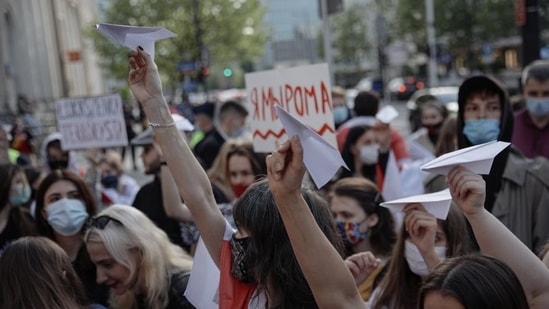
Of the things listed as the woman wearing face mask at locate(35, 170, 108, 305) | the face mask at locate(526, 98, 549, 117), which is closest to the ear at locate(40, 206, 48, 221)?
the woman wearing face mask at locate(35, 170, 108, 305)

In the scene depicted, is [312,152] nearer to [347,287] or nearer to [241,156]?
[347,287]

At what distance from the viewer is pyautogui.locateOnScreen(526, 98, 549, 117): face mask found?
5035 millimetres

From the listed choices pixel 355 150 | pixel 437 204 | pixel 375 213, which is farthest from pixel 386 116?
pixel 437 204

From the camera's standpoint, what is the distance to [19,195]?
5.11 metres

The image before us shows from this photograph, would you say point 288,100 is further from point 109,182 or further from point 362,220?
point 109,182

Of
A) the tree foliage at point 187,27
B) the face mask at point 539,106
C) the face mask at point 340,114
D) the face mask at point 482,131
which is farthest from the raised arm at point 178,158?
the tree foliage at point 187,27

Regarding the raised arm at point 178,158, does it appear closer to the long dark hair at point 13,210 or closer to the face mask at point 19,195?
the long dark hair at point 13,210

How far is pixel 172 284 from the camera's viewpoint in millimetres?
3600

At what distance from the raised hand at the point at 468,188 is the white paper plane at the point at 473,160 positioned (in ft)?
0.07

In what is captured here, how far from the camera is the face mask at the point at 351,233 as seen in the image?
13.8 feet

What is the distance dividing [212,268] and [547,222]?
194 centimetres

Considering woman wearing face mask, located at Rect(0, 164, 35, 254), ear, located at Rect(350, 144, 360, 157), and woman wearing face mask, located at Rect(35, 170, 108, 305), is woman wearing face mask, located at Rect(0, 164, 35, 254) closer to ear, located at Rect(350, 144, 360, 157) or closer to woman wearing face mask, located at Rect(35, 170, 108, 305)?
woman wearing face mask, located at Rect(35, 170, 108, 305)

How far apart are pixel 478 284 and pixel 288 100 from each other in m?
3.38

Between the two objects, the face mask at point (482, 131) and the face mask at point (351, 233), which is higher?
the face mask at point (482, 131)
